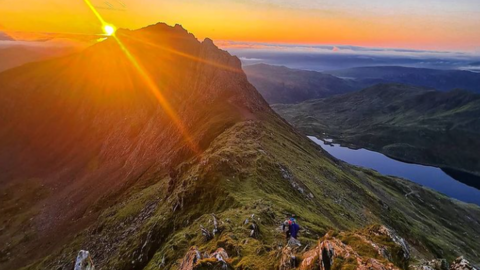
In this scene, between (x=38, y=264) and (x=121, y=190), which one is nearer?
(x=38, y=264)

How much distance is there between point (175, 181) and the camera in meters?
76.9

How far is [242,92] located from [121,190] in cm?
6791

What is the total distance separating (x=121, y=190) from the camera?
109 m

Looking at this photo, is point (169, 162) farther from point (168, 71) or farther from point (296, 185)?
point (168, 71)

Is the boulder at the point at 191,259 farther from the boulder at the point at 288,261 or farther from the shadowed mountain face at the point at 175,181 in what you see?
the boulder at the point at 288,261

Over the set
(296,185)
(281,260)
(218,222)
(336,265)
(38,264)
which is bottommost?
(38,264)

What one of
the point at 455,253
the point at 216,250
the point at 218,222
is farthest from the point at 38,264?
the point at 455,253

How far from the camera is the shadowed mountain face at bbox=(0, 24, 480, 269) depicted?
52031 millimetres

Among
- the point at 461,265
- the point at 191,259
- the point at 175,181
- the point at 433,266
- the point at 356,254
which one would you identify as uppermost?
the point at 356,254

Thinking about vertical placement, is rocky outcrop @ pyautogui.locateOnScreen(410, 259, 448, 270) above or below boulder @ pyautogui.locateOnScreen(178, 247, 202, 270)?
above

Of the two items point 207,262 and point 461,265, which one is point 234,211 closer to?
point 207,262

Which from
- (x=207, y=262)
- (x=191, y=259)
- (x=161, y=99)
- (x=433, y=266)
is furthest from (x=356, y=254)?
(x=161, y=99)

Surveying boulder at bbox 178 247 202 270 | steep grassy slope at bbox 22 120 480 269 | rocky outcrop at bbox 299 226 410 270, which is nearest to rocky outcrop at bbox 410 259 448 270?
rocky outcrop at bbox 299 226 410 270

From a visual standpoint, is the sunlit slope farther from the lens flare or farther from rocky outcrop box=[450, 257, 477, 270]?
rocky outcrop box=[450, 257, 477, 270]
